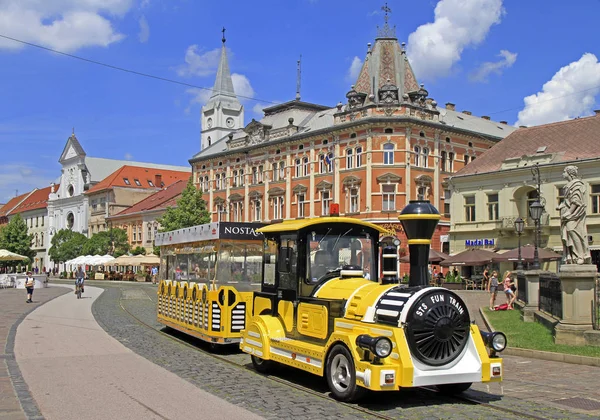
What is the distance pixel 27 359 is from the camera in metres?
13.8

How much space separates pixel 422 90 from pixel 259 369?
45.2m

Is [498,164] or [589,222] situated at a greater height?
[498,164]

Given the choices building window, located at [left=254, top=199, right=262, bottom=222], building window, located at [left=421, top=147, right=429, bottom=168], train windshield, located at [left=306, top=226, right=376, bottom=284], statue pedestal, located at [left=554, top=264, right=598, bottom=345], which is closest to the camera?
train windshield, located at [left=306, top=226, right=376, bottom=284]

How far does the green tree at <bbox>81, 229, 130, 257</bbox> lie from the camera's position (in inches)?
3201

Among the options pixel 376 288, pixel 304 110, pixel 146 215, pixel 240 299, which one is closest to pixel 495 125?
pixel 304 110

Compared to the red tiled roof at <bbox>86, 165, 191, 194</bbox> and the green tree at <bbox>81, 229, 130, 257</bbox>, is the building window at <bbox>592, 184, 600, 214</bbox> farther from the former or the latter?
the red tiled roof at <bbox>86, 165, 191, 194</bbox>

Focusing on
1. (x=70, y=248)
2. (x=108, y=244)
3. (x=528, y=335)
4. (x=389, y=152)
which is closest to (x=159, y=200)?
(x=108, y=244)

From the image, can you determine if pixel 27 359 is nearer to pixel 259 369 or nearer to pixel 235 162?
pixel 259 369

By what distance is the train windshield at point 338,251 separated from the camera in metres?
11.0

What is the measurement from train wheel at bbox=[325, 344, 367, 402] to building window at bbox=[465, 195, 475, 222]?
130 ft

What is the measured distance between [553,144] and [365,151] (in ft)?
45.9

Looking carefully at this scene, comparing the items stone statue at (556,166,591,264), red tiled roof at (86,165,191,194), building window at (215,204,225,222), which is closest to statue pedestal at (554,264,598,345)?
stone statue at (556,166,591,264)

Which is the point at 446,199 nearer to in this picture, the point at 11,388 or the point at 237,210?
the point at 237,210

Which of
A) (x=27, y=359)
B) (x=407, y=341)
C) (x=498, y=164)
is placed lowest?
(x=27, y=359)
